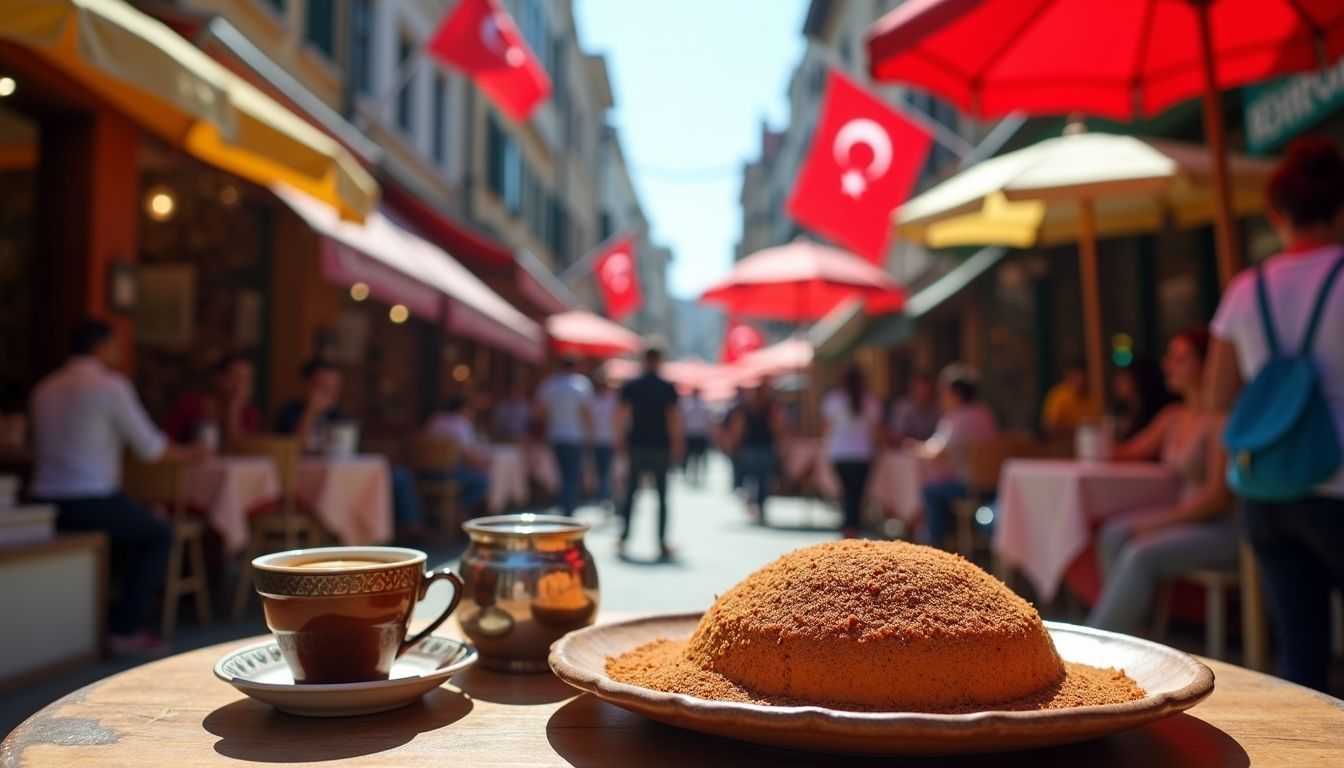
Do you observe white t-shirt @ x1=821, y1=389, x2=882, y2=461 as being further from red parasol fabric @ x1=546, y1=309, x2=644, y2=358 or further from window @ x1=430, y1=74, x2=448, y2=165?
window @ x1=430, y1=74, x2=448, y2=165

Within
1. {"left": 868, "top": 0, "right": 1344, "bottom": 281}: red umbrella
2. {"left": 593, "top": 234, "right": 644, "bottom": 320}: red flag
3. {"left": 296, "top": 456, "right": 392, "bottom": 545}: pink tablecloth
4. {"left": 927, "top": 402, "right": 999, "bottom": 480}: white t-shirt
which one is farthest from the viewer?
{"left": 593, "top": 234, "right": 644, "bottom": 320}: red flag

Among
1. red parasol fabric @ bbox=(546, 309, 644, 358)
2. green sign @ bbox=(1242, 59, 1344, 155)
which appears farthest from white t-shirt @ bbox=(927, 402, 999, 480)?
red parasol fabric @ bbox=(546, 309, 644, 358)

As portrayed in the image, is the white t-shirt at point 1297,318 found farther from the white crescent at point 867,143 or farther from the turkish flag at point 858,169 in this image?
the white crescent at point 867,143

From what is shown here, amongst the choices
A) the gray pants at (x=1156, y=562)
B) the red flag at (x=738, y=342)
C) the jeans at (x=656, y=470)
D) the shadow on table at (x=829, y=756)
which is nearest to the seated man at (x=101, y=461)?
the jeans at (x=656, y=470)

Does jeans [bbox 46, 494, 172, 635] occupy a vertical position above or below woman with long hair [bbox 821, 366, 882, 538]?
below

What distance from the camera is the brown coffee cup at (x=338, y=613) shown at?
1061mm

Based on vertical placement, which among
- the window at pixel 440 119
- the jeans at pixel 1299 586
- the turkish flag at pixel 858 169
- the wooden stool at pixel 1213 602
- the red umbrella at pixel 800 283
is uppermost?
the window at pixel 440 119

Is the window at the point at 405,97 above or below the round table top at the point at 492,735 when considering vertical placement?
above

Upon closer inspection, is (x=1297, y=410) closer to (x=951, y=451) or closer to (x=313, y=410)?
(x=951, y=451)

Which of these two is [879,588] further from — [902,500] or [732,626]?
[902,500]

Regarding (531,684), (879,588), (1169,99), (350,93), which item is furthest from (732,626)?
(350,93)

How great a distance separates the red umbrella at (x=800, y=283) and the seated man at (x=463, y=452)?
3.39 m

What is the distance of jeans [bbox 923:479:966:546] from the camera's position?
7461 mm

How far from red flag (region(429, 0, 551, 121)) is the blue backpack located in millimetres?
8794
